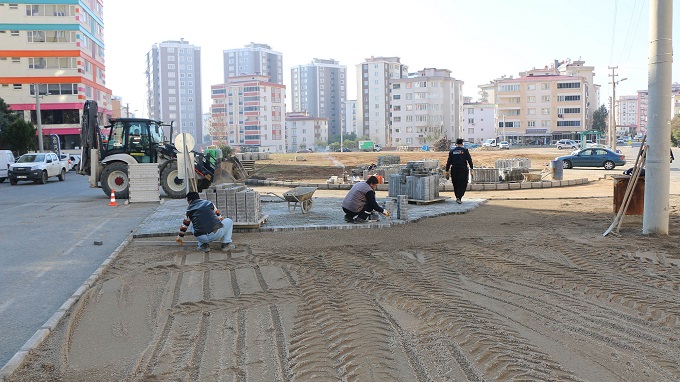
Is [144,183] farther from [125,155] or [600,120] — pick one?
[600,120]

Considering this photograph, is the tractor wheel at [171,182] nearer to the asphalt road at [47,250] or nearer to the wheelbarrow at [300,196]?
the asphalt road at [47,250]

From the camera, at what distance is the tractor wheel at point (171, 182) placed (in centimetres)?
2219

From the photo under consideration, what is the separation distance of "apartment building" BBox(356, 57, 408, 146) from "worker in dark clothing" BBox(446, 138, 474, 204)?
132915 mm

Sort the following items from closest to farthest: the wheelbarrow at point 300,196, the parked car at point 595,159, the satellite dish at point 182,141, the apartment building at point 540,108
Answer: the wheelbarrow at point 300,196 < the satellite dish at point 182,141 < the parked car at point 595,159 < the apartment building at point 540,108

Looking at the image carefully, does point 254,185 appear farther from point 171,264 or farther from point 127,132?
point 171,264

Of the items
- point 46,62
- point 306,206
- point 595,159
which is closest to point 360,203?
point 306,206

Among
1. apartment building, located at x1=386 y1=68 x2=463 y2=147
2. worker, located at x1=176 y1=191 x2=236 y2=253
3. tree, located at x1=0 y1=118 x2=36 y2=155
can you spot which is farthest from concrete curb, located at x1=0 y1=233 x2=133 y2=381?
apartment building, located at x1=386 y1=68 x2=463 y2=147

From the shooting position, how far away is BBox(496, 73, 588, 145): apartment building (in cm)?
11950

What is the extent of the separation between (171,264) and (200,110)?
173 metres

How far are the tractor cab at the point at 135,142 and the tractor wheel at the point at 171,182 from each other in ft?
2.73

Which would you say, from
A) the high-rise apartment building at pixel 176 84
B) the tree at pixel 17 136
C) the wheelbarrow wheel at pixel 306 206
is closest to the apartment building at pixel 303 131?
the high-rise apartment building at pixel 176 84

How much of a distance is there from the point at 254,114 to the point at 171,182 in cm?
12223

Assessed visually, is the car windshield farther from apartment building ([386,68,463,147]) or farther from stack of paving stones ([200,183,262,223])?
apartment building ([386,68,463,147])

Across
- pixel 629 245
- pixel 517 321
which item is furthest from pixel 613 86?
pixel 517 321
